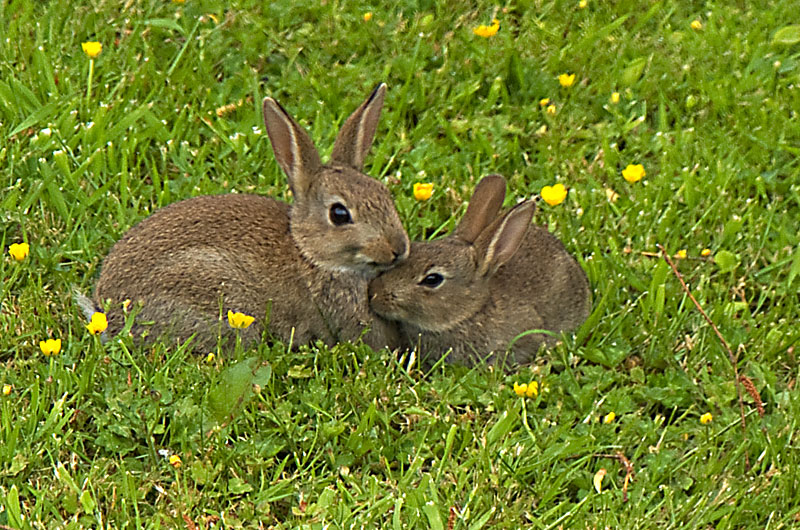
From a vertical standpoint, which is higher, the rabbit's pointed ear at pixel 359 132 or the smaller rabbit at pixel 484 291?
the rabbit's pointed ear at pixel 359 132

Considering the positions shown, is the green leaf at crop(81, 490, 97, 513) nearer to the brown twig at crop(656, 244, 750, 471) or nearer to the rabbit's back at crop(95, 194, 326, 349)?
the rabbit's back at crop(95, 194, 326, 349)

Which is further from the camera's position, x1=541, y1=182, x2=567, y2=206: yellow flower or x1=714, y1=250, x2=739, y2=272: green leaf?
x1=714, y1=250, x2=739, y2=272: green leaf

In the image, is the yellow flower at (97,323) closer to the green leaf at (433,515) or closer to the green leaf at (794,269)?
the green leaf at (433,515)

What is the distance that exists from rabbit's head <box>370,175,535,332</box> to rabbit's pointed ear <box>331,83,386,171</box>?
1.69 feet

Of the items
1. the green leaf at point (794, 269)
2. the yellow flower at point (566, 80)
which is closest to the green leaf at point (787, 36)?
the yellow flower at point (566, 80)

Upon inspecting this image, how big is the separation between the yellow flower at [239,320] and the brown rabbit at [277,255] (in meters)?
0.22

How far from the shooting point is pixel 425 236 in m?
6.14

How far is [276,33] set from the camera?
718 cm

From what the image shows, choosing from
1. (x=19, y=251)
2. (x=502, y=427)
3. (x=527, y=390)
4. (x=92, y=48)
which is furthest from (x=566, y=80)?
(x=19, y=251)

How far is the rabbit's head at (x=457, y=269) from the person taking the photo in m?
5.39

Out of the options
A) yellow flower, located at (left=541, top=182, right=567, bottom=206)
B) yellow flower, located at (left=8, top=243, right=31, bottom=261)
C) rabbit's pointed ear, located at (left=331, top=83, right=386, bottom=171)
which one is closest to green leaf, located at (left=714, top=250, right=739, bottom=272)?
yellow flower, located at (left=541, top=182, right=567, bottom=206)

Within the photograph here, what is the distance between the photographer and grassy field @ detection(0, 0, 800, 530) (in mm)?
4473

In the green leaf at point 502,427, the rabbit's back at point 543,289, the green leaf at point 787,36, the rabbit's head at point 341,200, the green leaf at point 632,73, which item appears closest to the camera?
the green leaf at point 502,427

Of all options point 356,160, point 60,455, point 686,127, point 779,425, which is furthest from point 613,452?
point 686,127
